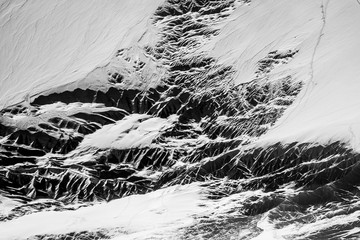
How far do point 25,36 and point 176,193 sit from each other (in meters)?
47.2

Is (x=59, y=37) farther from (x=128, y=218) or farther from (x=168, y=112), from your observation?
(x=128, y=218)

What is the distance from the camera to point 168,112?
177375 mm

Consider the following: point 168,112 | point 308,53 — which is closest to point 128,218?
point 168,112

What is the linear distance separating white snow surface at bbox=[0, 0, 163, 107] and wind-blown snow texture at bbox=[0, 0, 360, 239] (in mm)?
262

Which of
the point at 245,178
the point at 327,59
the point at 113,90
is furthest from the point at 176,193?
the point at 327,59

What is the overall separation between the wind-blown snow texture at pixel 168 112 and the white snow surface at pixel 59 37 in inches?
10.3

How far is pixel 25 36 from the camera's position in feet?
590

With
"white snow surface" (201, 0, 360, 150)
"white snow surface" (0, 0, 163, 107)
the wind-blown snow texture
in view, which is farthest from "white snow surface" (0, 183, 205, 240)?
"white snow surface" (0, 0, 163, 107)

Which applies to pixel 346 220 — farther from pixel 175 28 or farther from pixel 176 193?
pixel 175 28

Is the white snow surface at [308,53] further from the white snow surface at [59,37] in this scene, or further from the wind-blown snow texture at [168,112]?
the white snow surface at [59,37]

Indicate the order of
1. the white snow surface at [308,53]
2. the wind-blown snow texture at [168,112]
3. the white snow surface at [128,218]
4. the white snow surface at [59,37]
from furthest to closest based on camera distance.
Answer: the white snow surface at [59,37], the white snow surface at [308,53], the wind-blown snow texture at [168,112], the white snow surface at [128,218]

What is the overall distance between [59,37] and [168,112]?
28.1 metres

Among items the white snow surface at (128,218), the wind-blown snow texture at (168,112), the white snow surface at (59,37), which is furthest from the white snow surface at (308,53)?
the white snow surface at (128,218)

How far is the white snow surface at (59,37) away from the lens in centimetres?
17725
